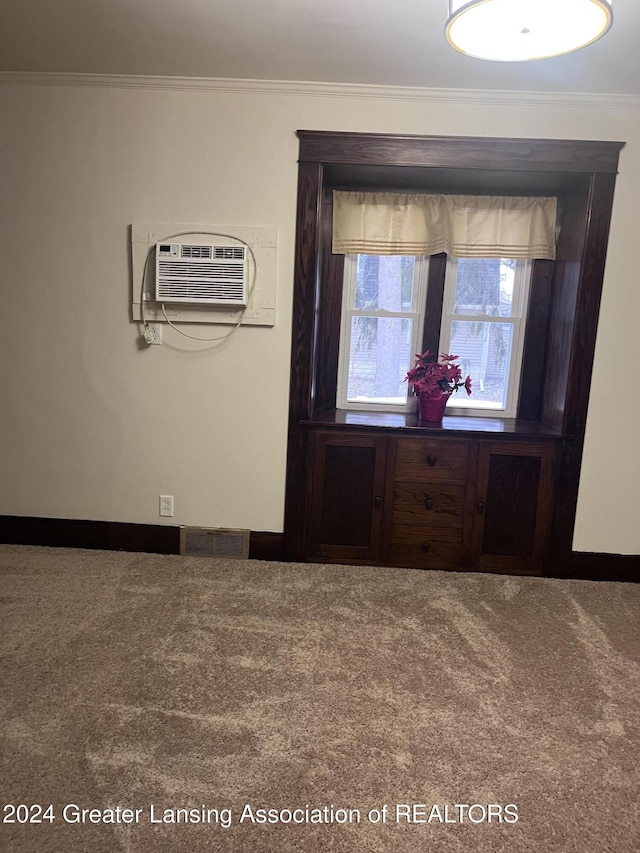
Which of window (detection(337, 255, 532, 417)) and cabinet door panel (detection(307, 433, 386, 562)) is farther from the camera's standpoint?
window (detection(337, 255, 532, 417))

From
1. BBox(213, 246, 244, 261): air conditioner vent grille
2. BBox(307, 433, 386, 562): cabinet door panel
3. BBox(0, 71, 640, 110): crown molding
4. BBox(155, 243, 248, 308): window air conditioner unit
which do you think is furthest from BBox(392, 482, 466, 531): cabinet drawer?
BBox(0, 71, 640, 110): crown molding

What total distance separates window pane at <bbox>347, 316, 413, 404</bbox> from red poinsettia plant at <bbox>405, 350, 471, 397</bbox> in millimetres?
280

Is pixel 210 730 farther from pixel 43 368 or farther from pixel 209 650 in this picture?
pixel 43 368

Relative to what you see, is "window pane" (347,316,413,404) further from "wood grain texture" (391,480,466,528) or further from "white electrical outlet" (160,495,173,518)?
"white electrical outlet" (160,495,173,518)

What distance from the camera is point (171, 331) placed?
121 inches

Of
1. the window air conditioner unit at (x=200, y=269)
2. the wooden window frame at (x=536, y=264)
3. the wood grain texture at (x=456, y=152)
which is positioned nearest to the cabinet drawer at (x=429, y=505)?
the wooden window frame at (x=536, y=264)

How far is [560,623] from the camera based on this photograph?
104 inches

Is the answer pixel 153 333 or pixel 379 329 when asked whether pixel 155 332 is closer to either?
pixel 153 333

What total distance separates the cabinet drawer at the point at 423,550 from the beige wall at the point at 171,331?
0.62 m

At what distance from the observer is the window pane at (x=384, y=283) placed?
3463mm

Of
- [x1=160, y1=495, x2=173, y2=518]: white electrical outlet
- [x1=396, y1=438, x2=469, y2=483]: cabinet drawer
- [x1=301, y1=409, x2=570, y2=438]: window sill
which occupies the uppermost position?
[x1=301, y1=409, x2=570, y2=438]: window sill

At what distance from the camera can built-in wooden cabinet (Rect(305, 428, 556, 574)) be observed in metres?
3.10

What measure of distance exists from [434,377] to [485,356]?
0.51 meters

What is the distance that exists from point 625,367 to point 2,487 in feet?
10.8
